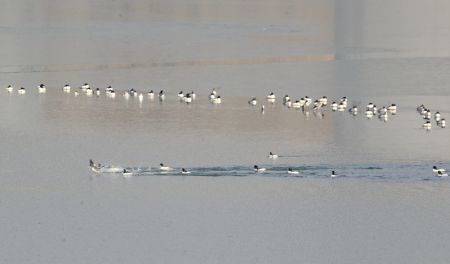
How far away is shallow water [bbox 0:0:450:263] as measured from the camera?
16.2m

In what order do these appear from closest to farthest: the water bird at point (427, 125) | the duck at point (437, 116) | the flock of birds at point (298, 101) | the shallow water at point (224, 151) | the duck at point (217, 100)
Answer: the shallow water at point (224, 151), the water bird at point (427, 125), the duck at point (437, 116), the flock of birds at point (298, 101), the duck at point (217, 100)

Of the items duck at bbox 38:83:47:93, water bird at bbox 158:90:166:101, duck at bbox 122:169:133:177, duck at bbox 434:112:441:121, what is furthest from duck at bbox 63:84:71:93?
duck at bbox 122:169:133:177

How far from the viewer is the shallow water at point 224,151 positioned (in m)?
16.2

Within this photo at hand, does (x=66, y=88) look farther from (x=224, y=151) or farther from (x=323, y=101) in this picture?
(x=224, y=151)

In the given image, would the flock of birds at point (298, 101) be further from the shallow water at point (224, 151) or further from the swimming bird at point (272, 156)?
the swimming bird at point (272, 156)

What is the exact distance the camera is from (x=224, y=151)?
21078 mm

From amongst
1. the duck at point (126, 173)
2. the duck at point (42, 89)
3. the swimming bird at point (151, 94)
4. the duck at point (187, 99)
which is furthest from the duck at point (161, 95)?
the duck at point (126, 173)

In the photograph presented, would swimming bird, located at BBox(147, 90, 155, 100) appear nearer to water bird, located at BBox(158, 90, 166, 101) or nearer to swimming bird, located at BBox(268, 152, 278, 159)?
water bird, located at BBox(158, 90, 166, 101)

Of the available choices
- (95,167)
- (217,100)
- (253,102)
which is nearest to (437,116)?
(253,102)

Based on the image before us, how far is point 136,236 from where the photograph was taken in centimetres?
1634

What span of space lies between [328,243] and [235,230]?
1.21 meters

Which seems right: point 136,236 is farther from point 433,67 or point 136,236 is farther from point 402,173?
point 433,67

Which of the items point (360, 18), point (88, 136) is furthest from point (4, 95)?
point (360, 18)

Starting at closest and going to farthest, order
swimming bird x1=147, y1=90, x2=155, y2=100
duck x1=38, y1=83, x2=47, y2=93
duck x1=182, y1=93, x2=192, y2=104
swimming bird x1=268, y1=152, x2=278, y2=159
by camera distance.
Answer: swimming bird x1=268, y1=152, x2=278, y2=159 → duck x1=182, y1=93, x2=192, y2=104 → swimming bird x1=147, y1=90, x2=155, y2=100 → duck x1=38, y1=83, x2=47, y2=93
